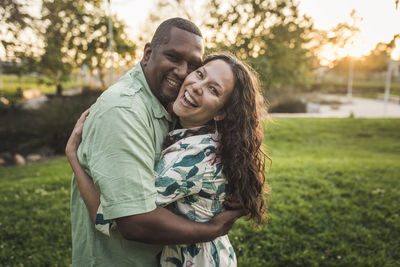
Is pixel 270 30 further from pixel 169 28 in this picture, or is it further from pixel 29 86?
pixel 29 86

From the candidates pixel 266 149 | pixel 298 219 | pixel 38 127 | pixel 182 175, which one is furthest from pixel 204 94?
pixel 38 127

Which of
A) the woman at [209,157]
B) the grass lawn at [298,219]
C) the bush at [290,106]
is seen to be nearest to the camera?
the woman at [209,157]

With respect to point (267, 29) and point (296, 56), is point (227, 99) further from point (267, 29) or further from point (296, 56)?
point (296, 56)

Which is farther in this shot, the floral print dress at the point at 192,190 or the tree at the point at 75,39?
the tree at the point at 75,39

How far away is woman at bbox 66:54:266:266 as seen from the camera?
5.19 ft

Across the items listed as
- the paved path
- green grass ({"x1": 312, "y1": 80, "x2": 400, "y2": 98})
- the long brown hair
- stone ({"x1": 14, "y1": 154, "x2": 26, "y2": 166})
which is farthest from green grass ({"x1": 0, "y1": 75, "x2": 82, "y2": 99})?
green grass ({"x1": 312, "y1": 80, "x2": 400, "y2": 98})

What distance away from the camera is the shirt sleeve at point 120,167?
131cm

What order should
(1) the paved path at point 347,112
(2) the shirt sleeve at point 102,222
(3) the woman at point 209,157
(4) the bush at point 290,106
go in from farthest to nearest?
(4) the bush at point 290,106 < (1) the paved path at point 347,112 < (3) the woman at point 209,157 < (2) the shirt sleeve at point 102,222

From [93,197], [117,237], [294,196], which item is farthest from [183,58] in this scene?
[294,196]

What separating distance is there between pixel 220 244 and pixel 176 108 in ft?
2.90

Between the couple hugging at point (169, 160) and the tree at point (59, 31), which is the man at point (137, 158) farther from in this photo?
the tree at point (59, 31)

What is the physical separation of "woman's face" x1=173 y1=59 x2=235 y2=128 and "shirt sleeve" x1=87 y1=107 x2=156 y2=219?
0.54 meters

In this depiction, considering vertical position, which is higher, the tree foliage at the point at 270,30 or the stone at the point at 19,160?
the tree foliage at the point at 270,30

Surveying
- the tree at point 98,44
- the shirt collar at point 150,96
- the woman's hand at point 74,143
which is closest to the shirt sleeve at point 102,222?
the woman's hand at point 74,143
